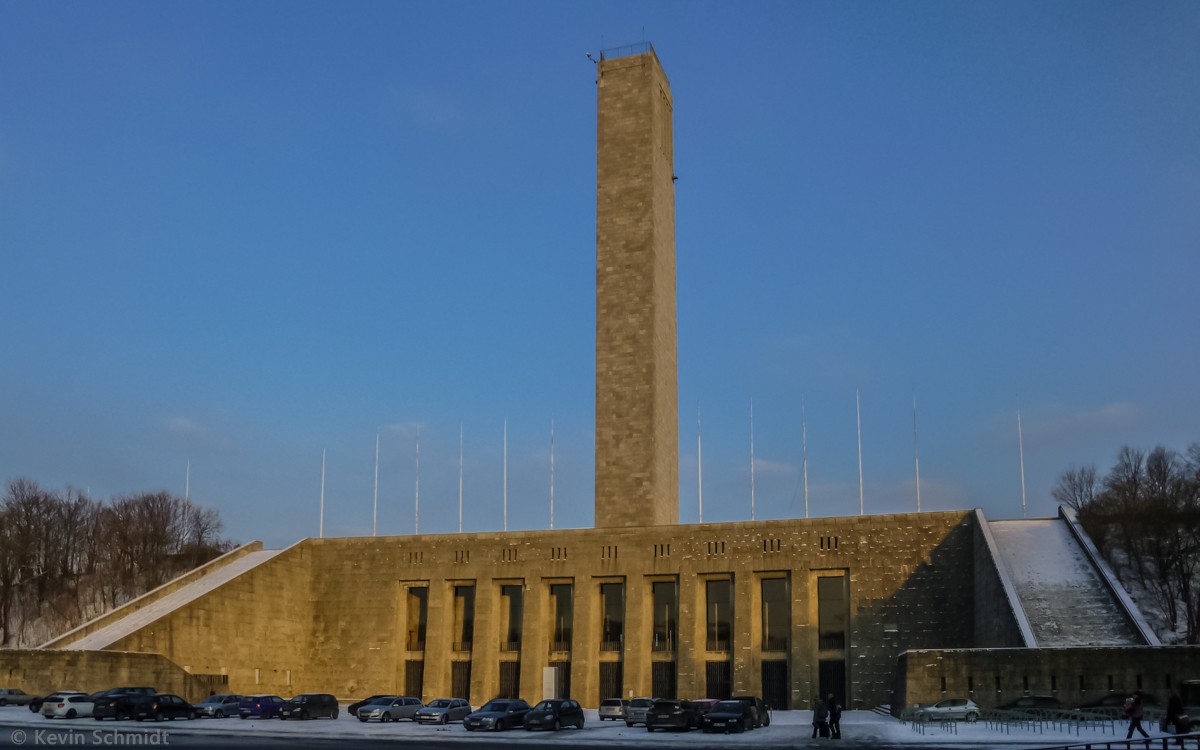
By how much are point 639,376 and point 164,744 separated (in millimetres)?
35346

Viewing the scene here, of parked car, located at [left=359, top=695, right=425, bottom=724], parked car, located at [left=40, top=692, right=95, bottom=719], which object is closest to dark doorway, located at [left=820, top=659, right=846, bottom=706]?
parked car, located at [left=359, top=695, right=425, bottom=724]

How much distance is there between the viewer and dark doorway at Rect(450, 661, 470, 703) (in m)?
50.2

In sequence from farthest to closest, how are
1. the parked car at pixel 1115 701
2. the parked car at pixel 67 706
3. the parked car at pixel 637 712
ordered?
the parked car at pixel 637 712 → the parked car at pixel 67 706 → the parked car at pixel 1115 701

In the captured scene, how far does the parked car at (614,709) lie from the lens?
121ft

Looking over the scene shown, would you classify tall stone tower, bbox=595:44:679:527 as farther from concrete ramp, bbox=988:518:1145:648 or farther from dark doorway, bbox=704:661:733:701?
concrete ramp, bbox=988:518:1145:648

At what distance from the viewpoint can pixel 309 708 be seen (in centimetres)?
3488

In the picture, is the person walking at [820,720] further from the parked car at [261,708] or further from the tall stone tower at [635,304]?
the tall stone tower at [635,304]

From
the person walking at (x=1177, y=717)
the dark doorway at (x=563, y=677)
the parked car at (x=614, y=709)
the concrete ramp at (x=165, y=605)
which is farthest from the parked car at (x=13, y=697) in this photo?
the person walking at (x=1177, y=717)

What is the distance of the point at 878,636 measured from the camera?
44.2 m

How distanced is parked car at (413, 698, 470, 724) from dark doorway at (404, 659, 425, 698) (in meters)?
16.6

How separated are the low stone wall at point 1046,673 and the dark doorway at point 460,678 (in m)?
24.4

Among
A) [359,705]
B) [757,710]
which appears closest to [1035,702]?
[757,710]

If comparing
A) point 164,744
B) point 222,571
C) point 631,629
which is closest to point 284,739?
point 164,744

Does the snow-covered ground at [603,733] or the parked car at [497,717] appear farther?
the parked car at [497,717]
